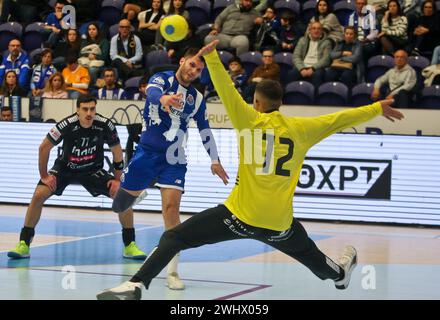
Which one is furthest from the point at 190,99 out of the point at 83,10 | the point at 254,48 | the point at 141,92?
the point at 83,10

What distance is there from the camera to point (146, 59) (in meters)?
19.5

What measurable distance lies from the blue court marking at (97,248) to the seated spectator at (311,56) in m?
5.46

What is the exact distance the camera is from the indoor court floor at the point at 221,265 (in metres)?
8.46

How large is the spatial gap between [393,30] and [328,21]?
4.35ft

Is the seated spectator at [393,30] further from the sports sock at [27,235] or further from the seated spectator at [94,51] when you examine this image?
the sports sock at [27,235]

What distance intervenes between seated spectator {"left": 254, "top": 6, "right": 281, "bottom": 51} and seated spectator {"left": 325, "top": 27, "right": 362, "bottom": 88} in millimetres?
1778

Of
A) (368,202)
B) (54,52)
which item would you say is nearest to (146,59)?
(54,52)

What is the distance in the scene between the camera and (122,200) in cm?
953

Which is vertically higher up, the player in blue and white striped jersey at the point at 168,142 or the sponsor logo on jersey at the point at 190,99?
the sponsor logo on jersey at the point at 190,99

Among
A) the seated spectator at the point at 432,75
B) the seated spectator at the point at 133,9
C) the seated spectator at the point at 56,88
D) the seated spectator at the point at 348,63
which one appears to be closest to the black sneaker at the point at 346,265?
the seated spectator at the point at 432,75

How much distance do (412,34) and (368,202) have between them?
5.08 meters

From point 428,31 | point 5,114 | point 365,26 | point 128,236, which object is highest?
point 365,26

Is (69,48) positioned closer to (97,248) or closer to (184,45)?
(184,45)

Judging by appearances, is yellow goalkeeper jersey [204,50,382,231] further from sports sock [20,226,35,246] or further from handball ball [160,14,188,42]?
sports sock [20,226,35,246]
